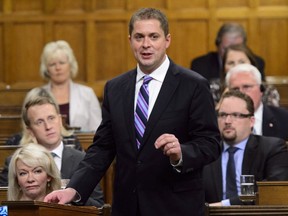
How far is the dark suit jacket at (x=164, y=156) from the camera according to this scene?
4.56 metres

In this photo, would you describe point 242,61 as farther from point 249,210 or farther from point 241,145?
point 249,210

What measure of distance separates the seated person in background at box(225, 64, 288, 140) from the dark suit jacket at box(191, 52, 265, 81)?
1652 millimetres

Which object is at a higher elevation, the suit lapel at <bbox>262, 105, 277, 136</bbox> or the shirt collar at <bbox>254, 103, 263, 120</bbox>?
the shirt collar at <bbox>254, 103, 263, 120</bbox>

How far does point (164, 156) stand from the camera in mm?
4578

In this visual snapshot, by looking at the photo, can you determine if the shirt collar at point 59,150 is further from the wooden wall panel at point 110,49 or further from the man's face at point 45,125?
the wooden wall panel at point 110,49

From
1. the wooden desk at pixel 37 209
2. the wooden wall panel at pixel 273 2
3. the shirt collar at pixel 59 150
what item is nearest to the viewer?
the wooden desk at pixel 37 209

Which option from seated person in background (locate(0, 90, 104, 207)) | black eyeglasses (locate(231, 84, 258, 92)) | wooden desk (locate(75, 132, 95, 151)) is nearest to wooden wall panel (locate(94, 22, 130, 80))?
black eyeglasses (locate(231, 84, 258, 92))

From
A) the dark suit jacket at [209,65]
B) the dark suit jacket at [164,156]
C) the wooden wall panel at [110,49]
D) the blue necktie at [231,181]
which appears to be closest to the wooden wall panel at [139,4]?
the wooden wall panel at [110,49]

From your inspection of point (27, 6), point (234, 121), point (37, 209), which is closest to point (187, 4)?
point (27, 6)

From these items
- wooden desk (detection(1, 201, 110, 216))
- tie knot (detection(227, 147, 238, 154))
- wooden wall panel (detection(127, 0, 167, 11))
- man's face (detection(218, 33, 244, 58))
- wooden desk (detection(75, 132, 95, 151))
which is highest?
wooden wall panel (detection(127, 0, 167, 11))

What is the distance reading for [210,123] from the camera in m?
4.58

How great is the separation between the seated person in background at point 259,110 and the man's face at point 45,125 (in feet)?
5.75

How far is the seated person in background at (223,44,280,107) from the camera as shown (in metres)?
9.00

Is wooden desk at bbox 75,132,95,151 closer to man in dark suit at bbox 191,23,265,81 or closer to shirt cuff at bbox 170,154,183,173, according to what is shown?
man in dark suit at bbox 191,23,265,81
